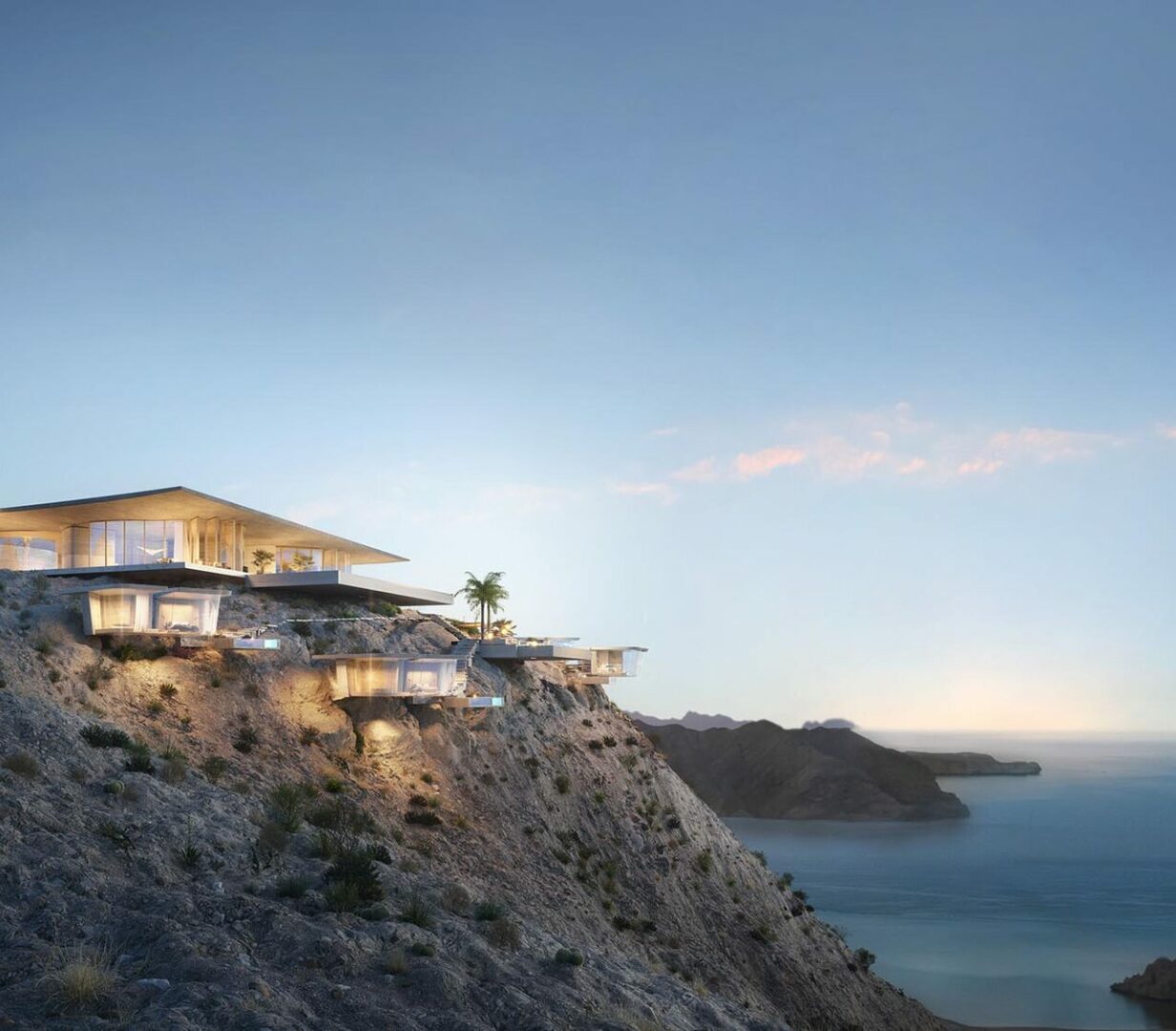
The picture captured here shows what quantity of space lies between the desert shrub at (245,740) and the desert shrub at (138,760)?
19.0ft

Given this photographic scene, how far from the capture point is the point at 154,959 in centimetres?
1234

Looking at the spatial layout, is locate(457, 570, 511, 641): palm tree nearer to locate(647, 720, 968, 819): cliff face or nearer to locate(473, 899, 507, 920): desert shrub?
locate(473, 899, 507, 920): desert shrub

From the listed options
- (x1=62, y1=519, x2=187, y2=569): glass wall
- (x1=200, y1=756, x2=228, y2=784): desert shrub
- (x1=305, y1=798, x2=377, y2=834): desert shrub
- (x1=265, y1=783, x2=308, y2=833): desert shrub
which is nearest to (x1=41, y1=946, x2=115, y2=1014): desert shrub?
(x1=265, y1=783, x2=308, y2=833): desert shrub

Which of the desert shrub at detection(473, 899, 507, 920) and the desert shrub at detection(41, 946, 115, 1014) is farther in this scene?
the desert shrub at detection(473, 899, 507, 920)

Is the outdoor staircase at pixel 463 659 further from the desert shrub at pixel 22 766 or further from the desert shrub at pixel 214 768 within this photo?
the desert shrub at pixel 22 766

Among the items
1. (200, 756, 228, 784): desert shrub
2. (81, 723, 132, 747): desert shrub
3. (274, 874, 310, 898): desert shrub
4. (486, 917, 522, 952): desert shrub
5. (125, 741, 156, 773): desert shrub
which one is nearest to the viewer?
(274, 874, 310, 898): desert shrub

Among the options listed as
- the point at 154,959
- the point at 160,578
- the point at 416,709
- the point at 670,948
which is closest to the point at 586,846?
the point at 670,948

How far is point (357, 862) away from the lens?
16734 mm

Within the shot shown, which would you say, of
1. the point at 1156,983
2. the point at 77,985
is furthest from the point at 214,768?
the point at 1156,983

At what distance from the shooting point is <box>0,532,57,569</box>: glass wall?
1734 inches

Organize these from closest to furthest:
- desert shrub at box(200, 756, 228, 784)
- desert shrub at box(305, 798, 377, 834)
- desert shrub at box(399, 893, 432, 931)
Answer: desert shrub at box(399, 893, 432, 931) → desert shrub at box(305, 798, 377, 834) → desert shrub at box(200, 756, 228, 784)

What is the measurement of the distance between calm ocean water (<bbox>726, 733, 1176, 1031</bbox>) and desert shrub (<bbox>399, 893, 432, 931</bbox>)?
5998cm

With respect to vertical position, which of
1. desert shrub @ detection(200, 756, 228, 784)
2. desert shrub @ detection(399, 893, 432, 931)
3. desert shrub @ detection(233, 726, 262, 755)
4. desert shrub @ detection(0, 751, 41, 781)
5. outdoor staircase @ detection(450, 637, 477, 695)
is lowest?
desert shrub @ detection(399, 893, 432, 931)

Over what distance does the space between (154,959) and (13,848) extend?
359 centimetres
